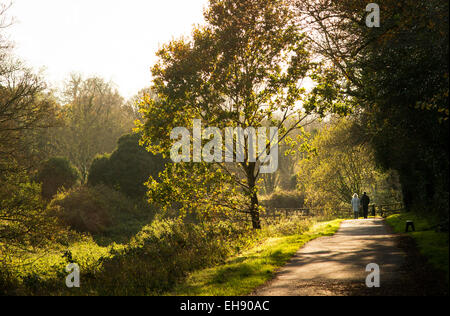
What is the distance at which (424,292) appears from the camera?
677cm

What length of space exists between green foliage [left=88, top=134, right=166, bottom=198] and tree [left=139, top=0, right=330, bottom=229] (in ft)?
55.1

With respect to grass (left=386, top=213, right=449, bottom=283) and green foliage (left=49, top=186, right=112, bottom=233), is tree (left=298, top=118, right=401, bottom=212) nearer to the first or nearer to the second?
green foliage (left=49, top=186, right=112, bottom=233)

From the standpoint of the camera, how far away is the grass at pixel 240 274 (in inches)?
333

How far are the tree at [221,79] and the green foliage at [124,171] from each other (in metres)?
16.8

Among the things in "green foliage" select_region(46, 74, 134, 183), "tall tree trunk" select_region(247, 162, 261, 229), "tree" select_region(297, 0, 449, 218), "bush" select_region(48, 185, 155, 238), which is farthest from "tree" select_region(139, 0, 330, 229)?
"green foliage" select_region(46, 74, 134, 183)

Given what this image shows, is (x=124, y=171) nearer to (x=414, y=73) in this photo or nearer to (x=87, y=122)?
(x=87, y=122)

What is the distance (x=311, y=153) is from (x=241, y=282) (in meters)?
13.3

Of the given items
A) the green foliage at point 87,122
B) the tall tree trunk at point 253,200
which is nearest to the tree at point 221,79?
the tall tree trunk at point 253,200

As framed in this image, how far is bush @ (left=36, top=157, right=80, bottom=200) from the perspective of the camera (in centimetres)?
3219

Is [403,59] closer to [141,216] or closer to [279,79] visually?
[279,79]

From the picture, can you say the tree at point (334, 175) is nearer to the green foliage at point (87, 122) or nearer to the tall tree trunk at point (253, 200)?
the tall tree trunk at point (253, 200)

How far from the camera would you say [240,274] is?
9.92 meters

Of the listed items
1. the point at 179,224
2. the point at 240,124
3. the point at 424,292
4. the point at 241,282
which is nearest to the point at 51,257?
the point at 179,224

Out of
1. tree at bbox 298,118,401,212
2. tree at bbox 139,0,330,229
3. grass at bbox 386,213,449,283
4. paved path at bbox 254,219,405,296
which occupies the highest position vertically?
tree at bbox 139,0,330,229
